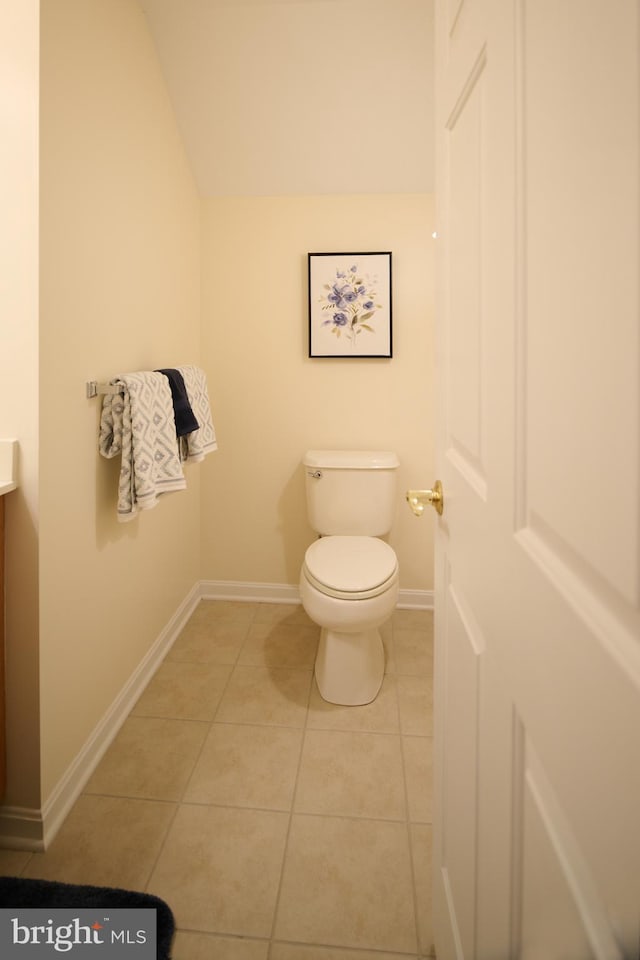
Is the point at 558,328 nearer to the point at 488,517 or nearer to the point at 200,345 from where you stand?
the point at 488,517

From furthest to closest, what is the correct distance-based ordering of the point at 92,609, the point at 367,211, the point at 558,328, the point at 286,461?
the point at 286,461
the point at 367,211
the point at 92,609
the point at 558,328

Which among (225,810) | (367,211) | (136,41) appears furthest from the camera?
(367,211)

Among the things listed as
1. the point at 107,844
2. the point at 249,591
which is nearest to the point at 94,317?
the point at 107,844

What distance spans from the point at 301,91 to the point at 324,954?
8.99 feet

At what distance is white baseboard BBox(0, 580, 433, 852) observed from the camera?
4.42 ft

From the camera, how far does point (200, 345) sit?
2.65 metres

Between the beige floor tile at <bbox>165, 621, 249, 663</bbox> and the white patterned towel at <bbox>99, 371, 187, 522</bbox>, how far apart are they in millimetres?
882

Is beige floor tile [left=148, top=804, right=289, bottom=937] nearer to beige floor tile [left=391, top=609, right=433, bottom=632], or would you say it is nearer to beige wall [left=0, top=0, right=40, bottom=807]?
beige wall [left=0, top=0, right=40, bottom=807]

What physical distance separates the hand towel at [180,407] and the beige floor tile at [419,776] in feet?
4.23

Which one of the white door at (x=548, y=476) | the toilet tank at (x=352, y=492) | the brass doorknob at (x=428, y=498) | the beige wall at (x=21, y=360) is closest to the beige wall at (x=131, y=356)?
the beige wall at (x=21, y=360)

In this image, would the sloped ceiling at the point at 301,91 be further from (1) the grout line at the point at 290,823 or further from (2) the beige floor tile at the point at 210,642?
(1) the grout line at the point at 290,823

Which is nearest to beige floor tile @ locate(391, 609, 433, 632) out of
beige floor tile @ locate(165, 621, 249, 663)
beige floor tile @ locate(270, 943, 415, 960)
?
beige floor tile @ locate(165, 621, 249, 663)

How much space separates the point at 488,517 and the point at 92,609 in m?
1.34

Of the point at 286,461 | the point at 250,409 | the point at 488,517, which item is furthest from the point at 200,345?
the point at 488,517
